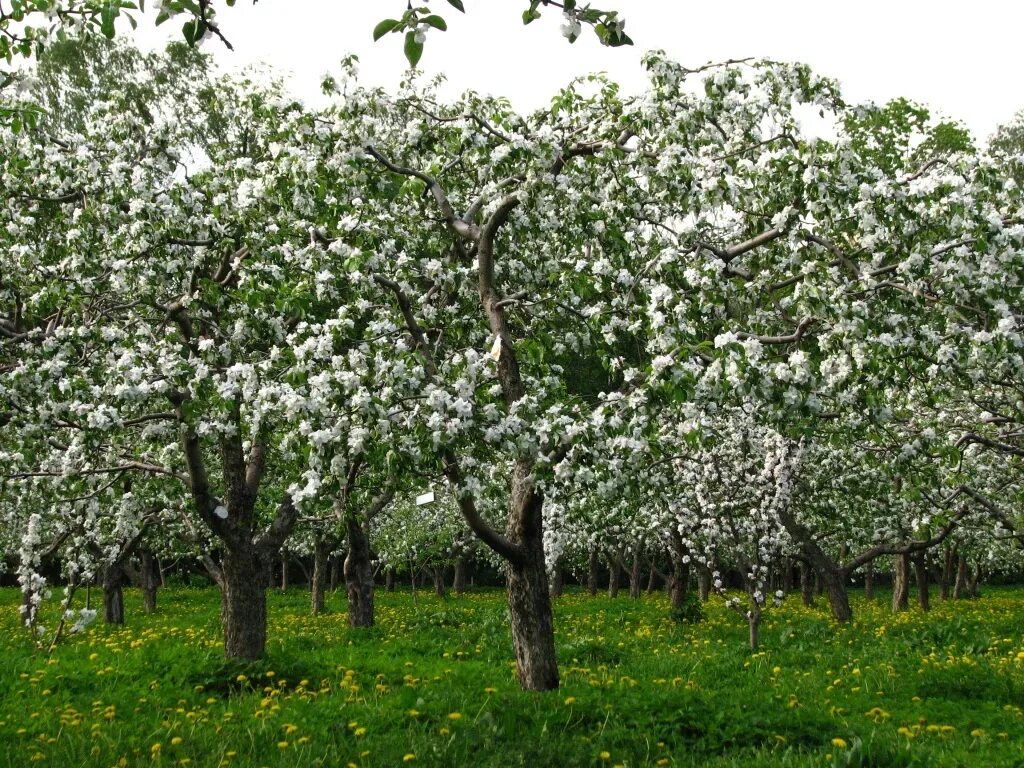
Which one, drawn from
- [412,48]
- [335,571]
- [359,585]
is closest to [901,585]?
[359,585]

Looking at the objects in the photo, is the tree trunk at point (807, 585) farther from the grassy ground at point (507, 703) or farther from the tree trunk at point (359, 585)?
the tree trunk at point (359, 585)

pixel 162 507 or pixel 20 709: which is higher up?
pixel 162 507

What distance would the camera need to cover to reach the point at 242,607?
1249cm

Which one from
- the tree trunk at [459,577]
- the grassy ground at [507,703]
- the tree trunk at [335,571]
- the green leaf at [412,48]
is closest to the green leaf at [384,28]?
the green leaf at [412,48]

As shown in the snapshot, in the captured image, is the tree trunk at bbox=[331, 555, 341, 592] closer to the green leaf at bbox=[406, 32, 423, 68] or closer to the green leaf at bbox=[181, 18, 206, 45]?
the green leaf at bbox=[181, 18, 206, 45]

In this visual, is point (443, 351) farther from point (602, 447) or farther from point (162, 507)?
point (162, 507)

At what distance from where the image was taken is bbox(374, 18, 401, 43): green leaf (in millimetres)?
3381

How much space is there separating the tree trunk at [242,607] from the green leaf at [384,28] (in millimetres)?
10304

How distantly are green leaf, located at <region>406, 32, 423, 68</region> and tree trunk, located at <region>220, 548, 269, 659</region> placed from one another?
33.6 ft

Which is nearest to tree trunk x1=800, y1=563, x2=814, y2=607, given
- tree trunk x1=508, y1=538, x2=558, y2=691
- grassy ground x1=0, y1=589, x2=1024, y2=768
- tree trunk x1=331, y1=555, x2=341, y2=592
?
grassy ground x1=0, y1=589, x2=1024, y2=768

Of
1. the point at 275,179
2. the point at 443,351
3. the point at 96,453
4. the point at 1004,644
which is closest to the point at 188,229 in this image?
the point at 275,179

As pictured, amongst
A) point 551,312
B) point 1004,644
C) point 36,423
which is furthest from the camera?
point 1004,644

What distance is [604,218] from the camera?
29.5 feet

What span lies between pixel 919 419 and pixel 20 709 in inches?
536
